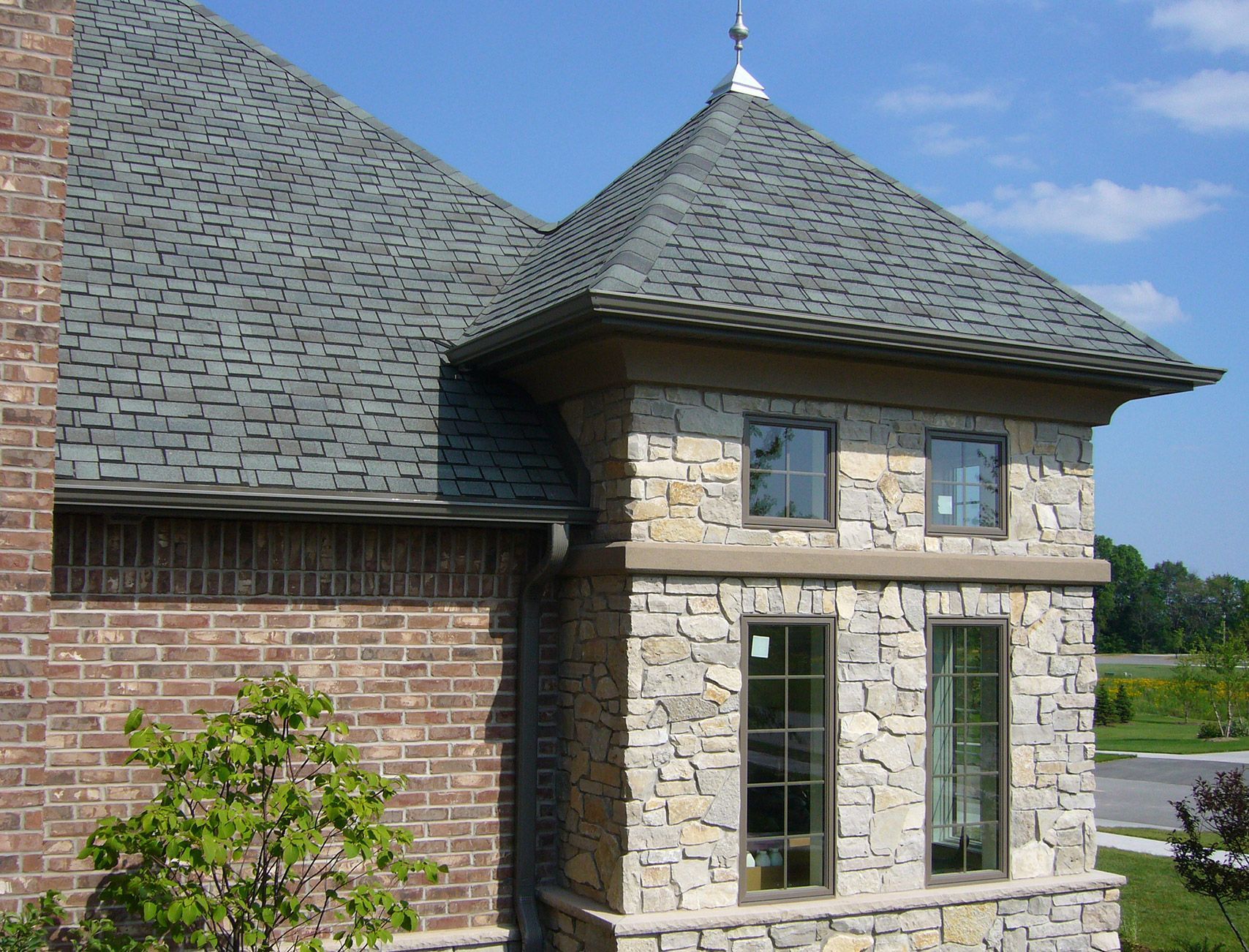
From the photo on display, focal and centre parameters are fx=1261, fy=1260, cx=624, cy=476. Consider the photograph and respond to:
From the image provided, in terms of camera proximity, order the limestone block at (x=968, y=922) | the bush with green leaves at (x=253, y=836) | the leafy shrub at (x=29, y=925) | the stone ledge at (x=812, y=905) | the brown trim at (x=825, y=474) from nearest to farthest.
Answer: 1. the leafy shrub at (x=29, y=925)
2. the bush with green leaves at (x=253, y=836)
3. the stone ledge at (x=812, y=905)
4. the brown trim at (x=825, y=474)
5. the limestone block at (x=968, y=922)

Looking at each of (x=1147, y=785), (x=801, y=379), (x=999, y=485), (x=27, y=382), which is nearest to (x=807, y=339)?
(x=801, y=379)

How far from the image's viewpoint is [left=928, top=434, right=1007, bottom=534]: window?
928 centimetres

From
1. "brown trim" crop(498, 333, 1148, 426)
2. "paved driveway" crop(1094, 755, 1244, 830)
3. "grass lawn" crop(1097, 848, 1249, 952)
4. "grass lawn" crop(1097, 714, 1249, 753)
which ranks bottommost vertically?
"grass lawn" crop(1097, 714, 1249, 753)

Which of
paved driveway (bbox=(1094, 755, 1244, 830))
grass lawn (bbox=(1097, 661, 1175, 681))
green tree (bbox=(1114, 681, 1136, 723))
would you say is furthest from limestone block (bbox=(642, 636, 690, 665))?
grass lawn (bbox=(1097, 661, 1175, 681))

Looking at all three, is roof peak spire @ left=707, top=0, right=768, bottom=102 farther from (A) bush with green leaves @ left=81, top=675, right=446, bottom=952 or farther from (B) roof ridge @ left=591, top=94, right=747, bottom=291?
(A) bush with green leaves @ left=81, top=675, right=446, bottom=952

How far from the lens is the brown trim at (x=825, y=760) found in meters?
8.24

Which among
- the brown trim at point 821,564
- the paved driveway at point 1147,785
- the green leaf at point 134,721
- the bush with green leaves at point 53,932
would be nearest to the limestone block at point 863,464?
the brown trim at point 821,564

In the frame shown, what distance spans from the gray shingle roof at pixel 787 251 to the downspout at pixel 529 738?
1.73 m

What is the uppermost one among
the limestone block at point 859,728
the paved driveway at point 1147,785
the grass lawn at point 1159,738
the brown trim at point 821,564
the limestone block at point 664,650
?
the brown trim at point 821,564

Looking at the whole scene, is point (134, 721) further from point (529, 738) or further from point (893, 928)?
point (893, 928)

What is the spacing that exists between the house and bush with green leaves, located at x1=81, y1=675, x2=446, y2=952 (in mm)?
482

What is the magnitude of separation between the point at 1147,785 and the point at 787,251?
56.9ft

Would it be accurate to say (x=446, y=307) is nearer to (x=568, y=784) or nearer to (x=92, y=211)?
(x=92, y=211)

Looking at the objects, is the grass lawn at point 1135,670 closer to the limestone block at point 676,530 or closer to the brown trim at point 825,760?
the brown trim at point 825,760
